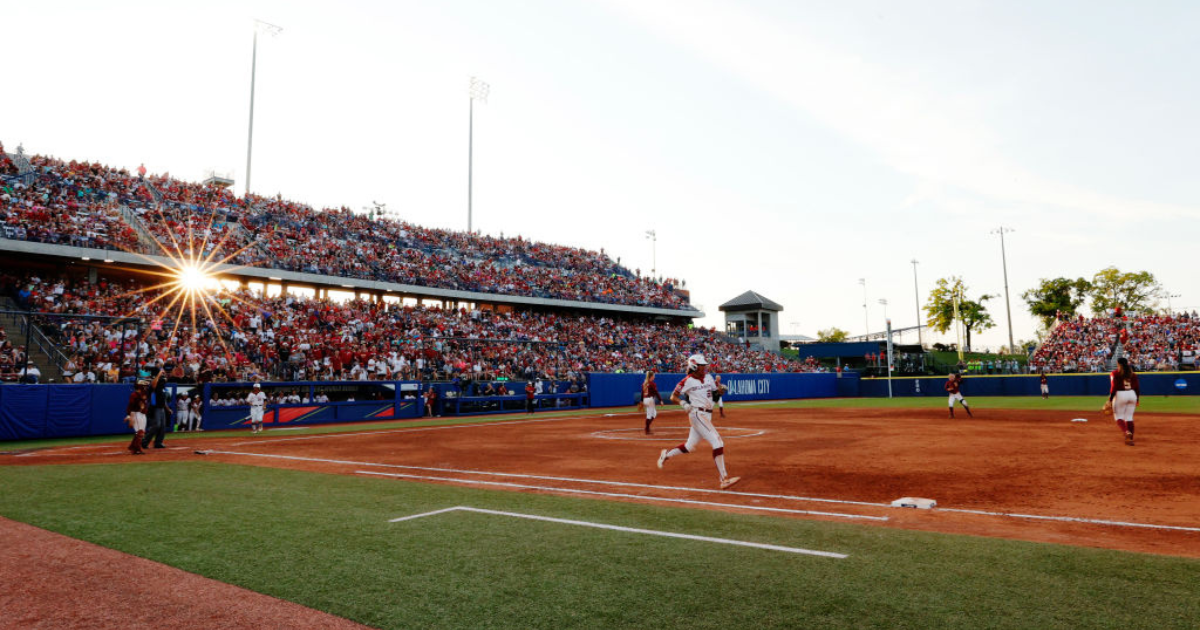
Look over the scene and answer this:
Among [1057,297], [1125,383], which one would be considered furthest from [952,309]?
[1125,383]

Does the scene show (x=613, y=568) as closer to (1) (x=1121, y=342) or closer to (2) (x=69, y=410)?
(2) (x=69, y=410)

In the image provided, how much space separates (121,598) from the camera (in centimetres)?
521

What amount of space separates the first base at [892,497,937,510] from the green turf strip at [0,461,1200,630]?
1.77 metres

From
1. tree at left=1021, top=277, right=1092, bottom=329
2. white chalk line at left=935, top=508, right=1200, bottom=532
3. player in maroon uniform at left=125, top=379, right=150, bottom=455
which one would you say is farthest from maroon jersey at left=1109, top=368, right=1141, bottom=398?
tree at left=1021, top=277, right=1092, bottom=329

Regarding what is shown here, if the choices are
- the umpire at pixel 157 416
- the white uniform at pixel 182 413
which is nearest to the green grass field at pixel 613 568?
the umpire at pixel 157 416

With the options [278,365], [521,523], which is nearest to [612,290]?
[278,365]

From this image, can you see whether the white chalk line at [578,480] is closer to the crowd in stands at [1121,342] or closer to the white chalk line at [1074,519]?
the white chalk line at [1074,519]

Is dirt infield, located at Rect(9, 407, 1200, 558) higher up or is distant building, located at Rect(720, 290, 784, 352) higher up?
distant building, located at Rect(720, 290, 784, 352)

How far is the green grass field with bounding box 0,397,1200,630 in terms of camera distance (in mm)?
4508

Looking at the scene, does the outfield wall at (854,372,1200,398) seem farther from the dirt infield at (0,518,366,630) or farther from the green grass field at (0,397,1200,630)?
the dirt infield at (0,518,366,630)

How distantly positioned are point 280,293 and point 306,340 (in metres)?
8.44

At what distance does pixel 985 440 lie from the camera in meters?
17.2

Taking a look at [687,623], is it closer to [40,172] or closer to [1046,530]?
[1046,530]

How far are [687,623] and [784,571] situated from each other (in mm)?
1520
